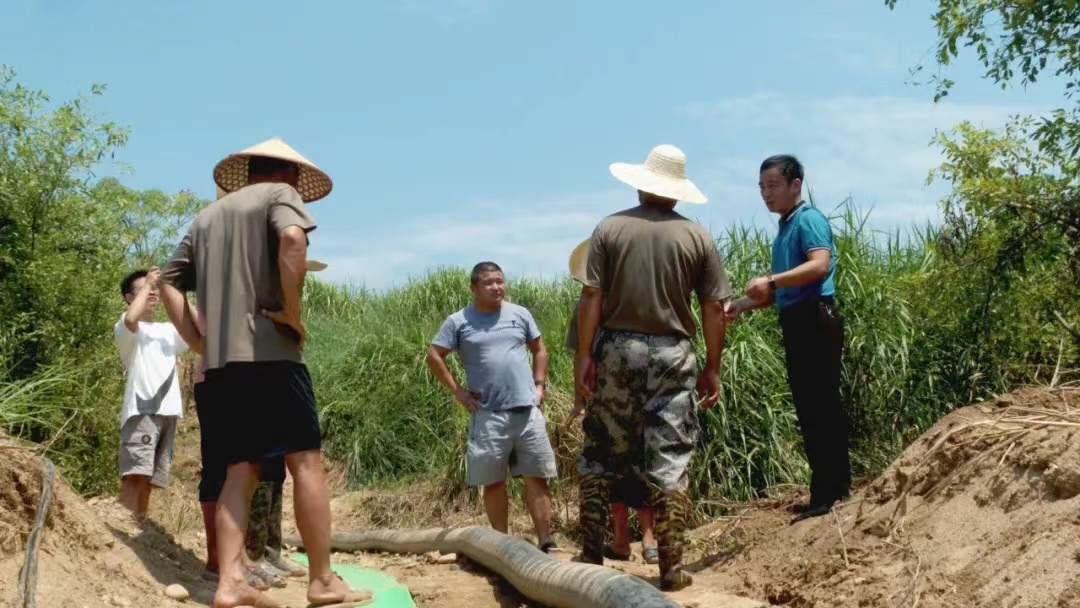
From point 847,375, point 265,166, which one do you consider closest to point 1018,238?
point 847,375

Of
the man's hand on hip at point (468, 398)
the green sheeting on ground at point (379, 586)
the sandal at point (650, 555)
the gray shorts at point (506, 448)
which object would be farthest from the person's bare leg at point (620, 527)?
the man's hand on hip at point (468, 398)

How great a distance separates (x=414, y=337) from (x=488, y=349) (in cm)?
636

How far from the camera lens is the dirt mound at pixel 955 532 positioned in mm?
4371

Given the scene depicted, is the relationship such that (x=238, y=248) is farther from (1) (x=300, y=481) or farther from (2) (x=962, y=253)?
(2) (x=962, y=253)

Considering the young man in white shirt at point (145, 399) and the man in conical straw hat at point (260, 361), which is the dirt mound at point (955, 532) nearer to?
the man in conical straw hat at point (260, 361)

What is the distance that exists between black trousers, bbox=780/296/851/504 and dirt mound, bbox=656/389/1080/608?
0.23 m

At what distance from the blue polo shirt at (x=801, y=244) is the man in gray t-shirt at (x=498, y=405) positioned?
182 cm

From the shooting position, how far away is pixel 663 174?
5758 millimetres

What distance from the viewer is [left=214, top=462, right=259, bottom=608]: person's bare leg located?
14.2 ft

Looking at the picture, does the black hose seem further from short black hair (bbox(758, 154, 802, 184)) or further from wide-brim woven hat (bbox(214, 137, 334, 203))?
short black hair (bbox(758, 154, 802, 184))

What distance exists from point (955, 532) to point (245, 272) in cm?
317

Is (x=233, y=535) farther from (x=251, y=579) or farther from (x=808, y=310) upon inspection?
(x=808, y=310)

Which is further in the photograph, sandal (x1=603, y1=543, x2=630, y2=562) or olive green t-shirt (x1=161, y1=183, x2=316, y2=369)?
sandal (x1=603, y1=543, x2=630, y2=562)

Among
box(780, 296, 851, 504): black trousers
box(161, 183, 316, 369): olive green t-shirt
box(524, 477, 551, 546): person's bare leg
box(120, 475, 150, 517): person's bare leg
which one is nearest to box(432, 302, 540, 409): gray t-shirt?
box(524, 477, 551, 546): person's bare leg
